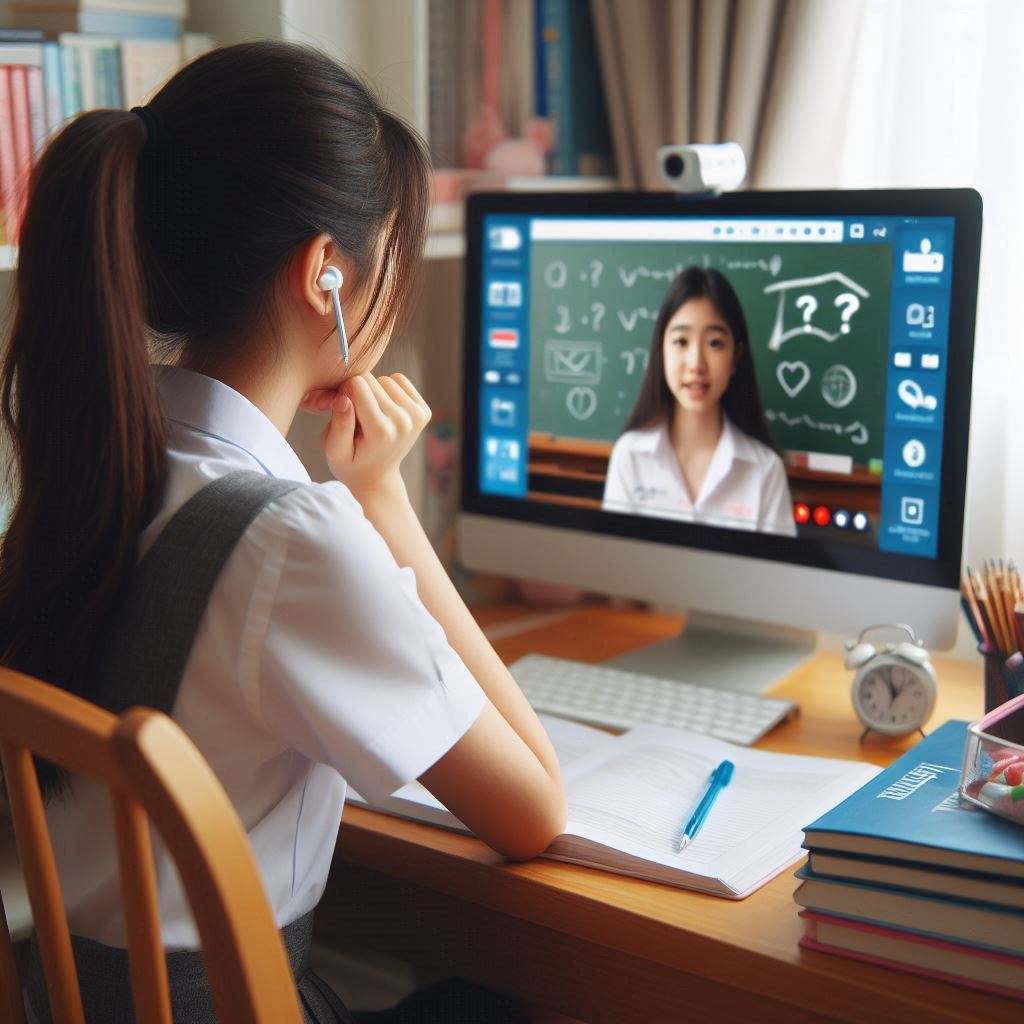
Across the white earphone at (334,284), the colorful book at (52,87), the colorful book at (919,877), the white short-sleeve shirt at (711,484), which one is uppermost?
the colorful book at (52,87)

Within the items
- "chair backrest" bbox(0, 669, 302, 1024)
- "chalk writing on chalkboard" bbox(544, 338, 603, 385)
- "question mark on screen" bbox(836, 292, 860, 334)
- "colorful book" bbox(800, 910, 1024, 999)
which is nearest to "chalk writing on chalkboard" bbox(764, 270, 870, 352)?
"question mark on screen" bbox(836, 292, 860, 334)

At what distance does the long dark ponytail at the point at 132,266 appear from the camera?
0.82 m

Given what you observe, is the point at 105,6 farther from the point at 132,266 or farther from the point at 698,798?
the point at 698,798

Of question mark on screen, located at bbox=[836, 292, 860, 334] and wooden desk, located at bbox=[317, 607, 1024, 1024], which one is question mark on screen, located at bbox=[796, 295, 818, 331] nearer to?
question mark on screen, located at bbox=[836, 292, 860, 334]

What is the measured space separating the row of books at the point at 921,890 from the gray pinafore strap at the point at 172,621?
41 centimetres

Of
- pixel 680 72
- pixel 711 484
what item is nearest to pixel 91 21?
pixel 680 72

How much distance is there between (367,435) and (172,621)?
0.30m

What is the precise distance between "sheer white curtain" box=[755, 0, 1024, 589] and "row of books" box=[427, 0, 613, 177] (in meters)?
0.31

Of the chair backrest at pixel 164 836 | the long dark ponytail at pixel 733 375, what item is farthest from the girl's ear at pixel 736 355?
the chair backrest at pixel 164 836

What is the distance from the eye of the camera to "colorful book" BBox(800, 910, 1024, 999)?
2.51 feet

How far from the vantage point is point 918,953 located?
0.79m

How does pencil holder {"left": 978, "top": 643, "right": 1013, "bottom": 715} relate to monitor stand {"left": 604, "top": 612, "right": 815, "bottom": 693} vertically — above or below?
above

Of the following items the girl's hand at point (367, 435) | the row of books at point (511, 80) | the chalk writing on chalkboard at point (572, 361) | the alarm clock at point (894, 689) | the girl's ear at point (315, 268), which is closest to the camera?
the girl's ear at point (315, 268)

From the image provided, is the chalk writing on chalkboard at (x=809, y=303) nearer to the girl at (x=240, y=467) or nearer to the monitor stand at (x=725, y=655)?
the monitor stand at (x=725, y=655)
